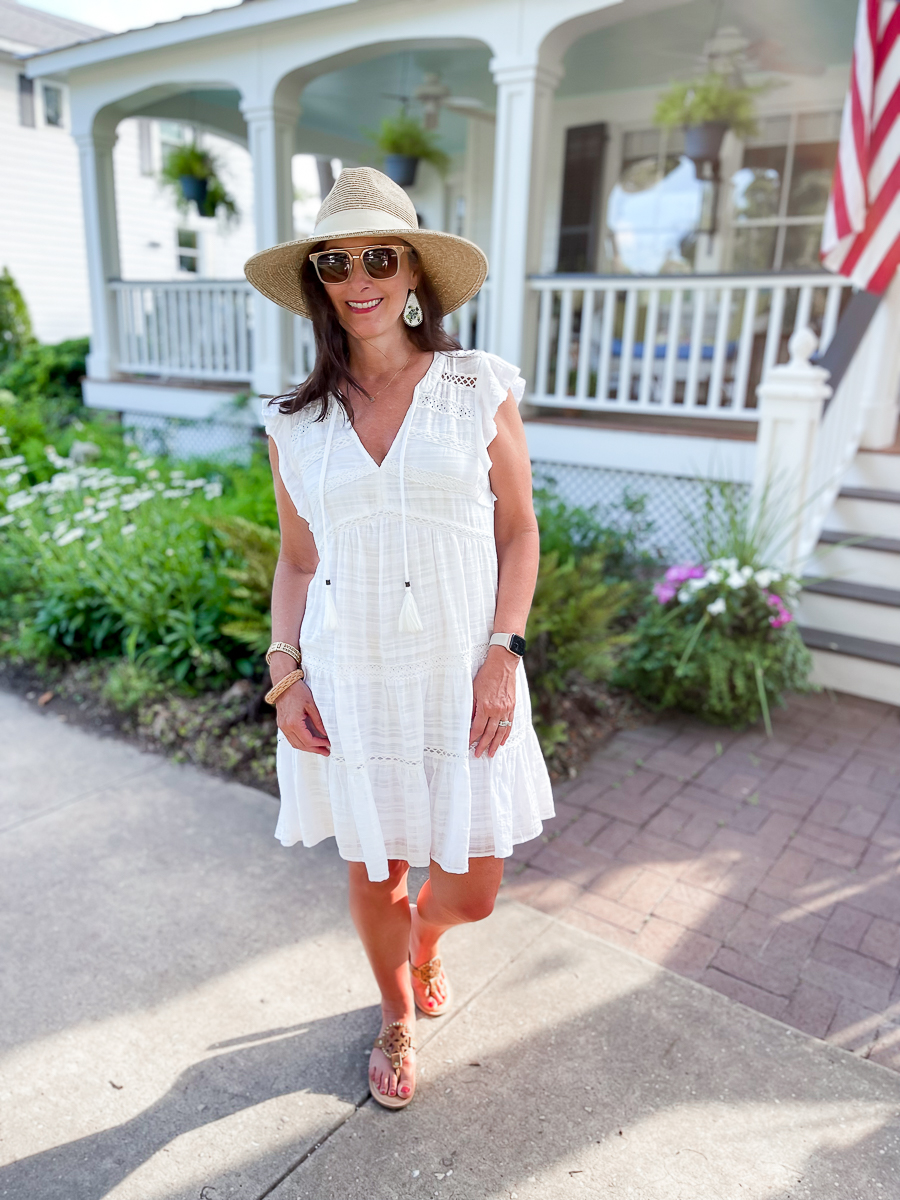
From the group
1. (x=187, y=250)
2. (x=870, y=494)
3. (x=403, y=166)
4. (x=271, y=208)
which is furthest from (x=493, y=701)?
(x=187, y=250)

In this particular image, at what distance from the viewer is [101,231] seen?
8.26 meters

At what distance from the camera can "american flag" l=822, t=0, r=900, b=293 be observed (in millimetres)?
4234

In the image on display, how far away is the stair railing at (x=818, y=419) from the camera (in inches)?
157

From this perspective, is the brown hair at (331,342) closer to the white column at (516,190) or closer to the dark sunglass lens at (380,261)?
the dark sunglass lens at (380,261)

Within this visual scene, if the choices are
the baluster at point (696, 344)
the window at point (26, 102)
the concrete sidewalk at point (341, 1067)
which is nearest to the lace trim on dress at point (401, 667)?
the concrete sidewalk at point (341, 1067)

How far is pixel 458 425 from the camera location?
1.65 meters

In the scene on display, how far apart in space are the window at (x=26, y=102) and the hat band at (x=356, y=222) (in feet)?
47.2

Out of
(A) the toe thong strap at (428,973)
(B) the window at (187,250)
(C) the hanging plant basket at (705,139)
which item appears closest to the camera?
(A) the toe thong strap at (428,973)

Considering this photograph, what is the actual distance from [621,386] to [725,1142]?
184 inches

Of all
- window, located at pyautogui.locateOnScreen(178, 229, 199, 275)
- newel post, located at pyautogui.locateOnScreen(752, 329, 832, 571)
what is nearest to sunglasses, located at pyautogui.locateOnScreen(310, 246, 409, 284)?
newel post, located at pyautogui.locateOnScreen(752, 329, 832, 571)

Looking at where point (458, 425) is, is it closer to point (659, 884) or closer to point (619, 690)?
point (659, 884)

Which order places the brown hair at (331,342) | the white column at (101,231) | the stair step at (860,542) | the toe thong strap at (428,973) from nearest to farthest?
1. the brown hair at (331,342)
2. the toe thong strap at (428,973)
3. the stair step at (860,542)
4. the white column at (101,231)

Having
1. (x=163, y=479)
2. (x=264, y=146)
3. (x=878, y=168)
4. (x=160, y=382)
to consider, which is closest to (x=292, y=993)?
(x=163, y=479)

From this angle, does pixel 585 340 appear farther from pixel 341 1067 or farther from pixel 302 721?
pixel 341 1067
